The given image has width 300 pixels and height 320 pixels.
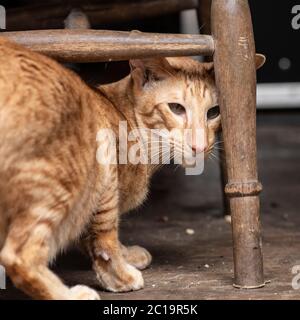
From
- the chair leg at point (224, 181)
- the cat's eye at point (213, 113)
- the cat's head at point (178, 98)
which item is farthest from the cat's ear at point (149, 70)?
the chair leg at point (224, 181)

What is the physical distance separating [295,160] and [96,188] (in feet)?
7.00

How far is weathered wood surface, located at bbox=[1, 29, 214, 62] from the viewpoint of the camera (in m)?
1.46

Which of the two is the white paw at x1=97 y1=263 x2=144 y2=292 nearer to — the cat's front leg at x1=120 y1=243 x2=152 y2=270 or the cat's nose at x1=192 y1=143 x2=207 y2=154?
the cat's front leg at x1=120 y1=243 x2=152 y2=270

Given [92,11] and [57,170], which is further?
[92,11]

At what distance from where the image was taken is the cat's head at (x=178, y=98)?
1591 mm

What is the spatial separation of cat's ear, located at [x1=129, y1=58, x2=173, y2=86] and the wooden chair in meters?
0.15

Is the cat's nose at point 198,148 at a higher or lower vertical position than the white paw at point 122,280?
higher

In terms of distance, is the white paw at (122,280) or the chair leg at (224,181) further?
the chair leg at (224,181)

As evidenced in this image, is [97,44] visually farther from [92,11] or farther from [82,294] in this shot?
[92,11]

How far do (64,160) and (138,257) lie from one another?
45 centimetres

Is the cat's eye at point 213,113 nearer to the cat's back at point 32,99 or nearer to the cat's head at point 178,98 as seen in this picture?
the cat's head at point 178,98

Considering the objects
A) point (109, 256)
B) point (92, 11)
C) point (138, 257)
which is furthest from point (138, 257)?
point (92, 11)

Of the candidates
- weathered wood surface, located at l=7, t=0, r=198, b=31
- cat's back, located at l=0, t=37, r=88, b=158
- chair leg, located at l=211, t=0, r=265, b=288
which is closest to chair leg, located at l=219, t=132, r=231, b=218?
weathered wood surface, located at l=7, t=0, r=198, b=31

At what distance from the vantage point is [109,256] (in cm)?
153
